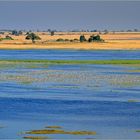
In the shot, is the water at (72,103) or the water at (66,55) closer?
the water at (72,103)

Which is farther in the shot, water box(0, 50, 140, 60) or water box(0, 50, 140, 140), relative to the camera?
water box(0, 50, 140, 60)

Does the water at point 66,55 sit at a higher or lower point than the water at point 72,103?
higher

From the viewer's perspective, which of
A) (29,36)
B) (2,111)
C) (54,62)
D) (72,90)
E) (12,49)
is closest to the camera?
(2,111)

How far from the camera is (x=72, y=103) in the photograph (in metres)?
24.2

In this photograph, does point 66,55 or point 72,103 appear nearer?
point 72,103

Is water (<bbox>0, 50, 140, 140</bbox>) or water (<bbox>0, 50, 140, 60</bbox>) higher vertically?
water (<bbox>0, 50, 140, 60</bbox>)

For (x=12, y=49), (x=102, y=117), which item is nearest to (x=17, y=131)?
(x=102, y=117)

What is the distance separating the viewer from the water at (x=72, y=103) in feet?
61.3

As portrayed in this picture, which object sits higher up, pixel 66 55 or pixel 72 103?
pixel 66 55

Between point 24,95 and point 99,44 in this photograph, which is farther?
point 99,44

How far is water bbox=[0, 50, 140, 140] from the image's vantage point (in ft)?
61.3

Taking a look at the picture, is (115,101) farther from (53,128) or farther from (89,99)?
(53,128)

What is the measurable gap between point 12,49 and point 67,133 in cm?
6265

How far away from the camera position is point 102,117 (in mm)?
20688
